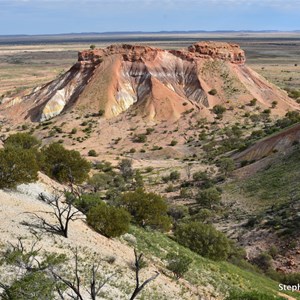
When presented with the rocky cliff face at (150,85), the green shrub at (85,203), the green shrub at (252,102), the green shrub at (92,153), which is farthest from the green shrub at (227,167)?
the green shrub at (252,102)

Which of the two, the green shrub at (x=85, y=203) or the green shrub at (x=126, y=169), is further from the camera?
the green shrub at (x=126, y=169)

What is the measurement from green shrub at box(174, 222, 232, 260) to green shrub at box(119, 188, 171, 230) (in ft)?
4.14

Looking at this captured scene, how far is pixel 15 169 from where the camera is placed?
965 inches

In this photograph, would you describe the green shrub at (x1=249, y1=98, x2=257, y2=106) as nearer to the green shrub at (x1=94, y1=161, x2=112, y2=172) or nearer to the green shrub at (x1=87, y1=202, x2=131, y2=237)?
the green shrub at (x1=94, y1=161, x2=112, y2=172)

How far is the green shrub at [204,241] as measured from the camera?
81.0 feet

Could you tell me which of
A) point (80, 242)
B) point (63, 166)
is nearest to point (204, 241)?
point (80, 242)

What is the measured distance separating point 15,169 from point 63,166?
864cm

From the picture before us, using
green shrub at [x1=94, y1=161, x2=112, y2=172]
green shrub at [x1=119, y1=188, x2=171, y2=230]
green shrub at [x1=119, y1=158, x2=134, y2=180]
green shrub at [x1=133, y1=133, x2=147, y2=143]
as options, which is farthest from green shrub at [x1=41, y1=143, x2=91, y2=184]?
green shrub at [x1=133, y1=133, x2=147, y2=143]

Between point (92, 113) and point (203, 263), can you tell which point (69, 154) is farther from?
point (92, 113)

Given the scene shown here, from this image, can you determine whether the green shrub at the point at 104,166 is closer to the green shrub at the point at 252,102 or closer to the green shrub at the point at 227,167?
the green shrub at the point at 227,167

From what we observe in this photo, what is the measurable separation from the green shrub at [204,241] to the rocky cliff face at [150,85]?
4431cm

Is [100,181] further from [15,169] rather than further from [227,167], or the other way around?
[15,169]

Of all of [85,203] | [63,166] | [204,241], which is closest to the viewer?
[204,241]

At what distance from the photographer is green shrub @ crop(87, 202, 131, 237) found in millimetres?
21688
